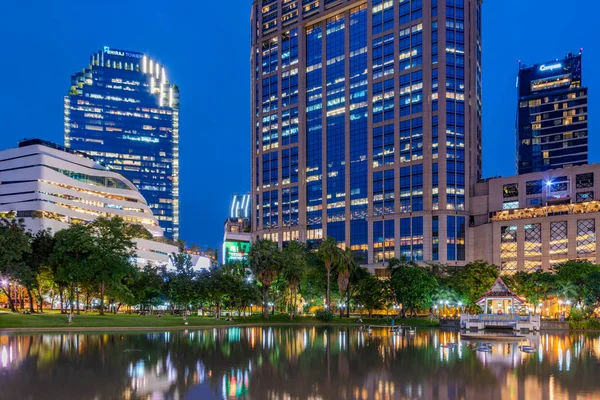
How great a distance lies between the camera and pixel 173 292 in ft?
337

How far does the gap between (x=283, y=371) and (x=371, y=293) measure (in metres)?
76.9

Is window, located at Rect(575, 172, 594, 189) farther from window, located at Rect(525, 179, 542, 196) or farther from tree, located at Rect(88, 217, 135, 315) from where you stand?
tree, located at Rect(88, 217, 135, 315)

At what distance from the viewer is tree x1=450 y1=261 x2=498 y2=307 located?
113 m

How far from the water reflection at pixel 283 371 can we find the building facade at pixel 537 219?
9871 cm

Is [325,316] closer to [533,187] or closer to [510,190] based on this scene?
[510,190]

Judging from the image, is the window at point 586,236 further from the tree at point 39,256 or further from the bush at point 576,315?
the tree at point 39,256

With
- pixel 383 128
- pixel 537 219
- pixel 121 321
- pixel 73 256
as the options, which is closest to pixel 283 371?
pixel 121 321

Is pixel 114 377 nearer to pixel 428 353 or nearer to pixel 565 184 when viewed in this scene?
pixel 428 353

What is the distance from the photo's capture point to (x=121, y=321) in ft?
252

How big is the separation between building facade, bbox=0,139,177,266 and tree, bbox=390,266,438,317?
254 ft

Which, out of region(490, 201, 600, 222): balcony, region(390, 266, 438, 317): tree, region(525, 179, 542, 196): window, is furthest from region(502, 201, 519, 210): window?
region(390, 266, 438, 317): tree

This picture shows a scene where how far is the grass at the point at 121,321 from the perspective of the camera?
6625cm

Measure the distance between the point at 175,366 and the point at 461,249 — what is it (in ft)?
438

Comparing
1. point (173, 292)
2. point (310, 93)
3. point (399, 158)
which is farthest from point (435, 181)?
point (173, 292)
